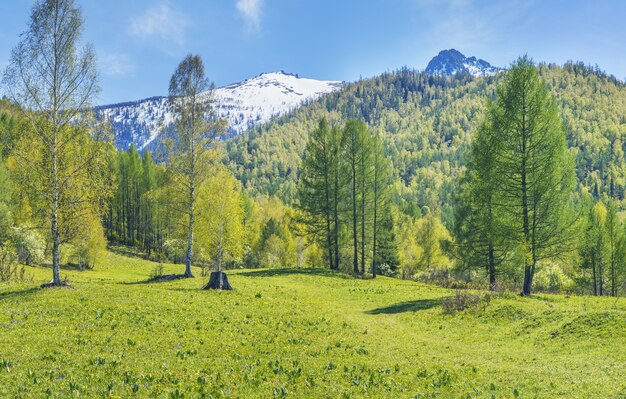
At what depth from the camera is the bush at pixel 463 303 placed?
28.3 metres

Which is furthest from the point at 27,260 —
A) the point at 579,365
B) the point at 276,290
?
the point at 579,365

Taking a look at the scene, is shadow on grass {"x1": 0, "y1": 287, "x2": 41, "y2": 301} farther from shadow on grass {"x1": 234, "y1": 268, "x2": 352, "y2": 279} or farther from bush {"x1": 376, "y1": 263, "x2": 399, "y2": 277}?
bush {"x1": 376, "y1": 263, "x2": 399, "y2": 277}

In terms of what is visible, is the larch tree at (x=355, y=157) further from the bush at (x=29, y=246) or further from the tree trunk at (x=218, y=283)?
the bush at (x=29, y=246)

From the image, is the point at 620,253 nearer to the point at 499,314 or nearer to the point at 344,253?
the point at 344,253

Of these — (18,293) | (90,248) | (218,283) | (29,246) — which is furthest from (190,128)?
(90,248)

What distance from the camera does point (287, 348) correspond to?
16.2 meters

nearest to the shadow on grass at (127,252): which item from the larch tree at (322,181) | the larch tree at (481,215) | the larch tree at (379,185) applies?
the larch tree at (322,181)

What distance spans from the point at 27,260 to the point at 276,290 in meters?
44.5

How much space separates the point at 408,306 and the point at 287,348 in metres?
17.5

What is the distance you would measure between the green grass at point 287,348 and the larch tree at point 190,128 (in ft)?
49.2

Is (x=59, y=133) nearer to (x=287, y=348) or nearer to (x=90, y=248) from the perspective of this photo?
(x=287, y=348)

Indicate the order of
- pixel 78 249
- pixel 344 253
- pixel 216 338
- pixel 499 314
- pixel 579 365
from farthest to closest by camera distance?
pixel 344 253, pixel 78 249, pixel 499 314, pixel 216 338, pixel 579 365

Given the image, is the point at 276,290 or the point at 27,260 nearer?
the point at 276,290

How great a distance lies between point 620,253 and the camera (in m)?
64.5
